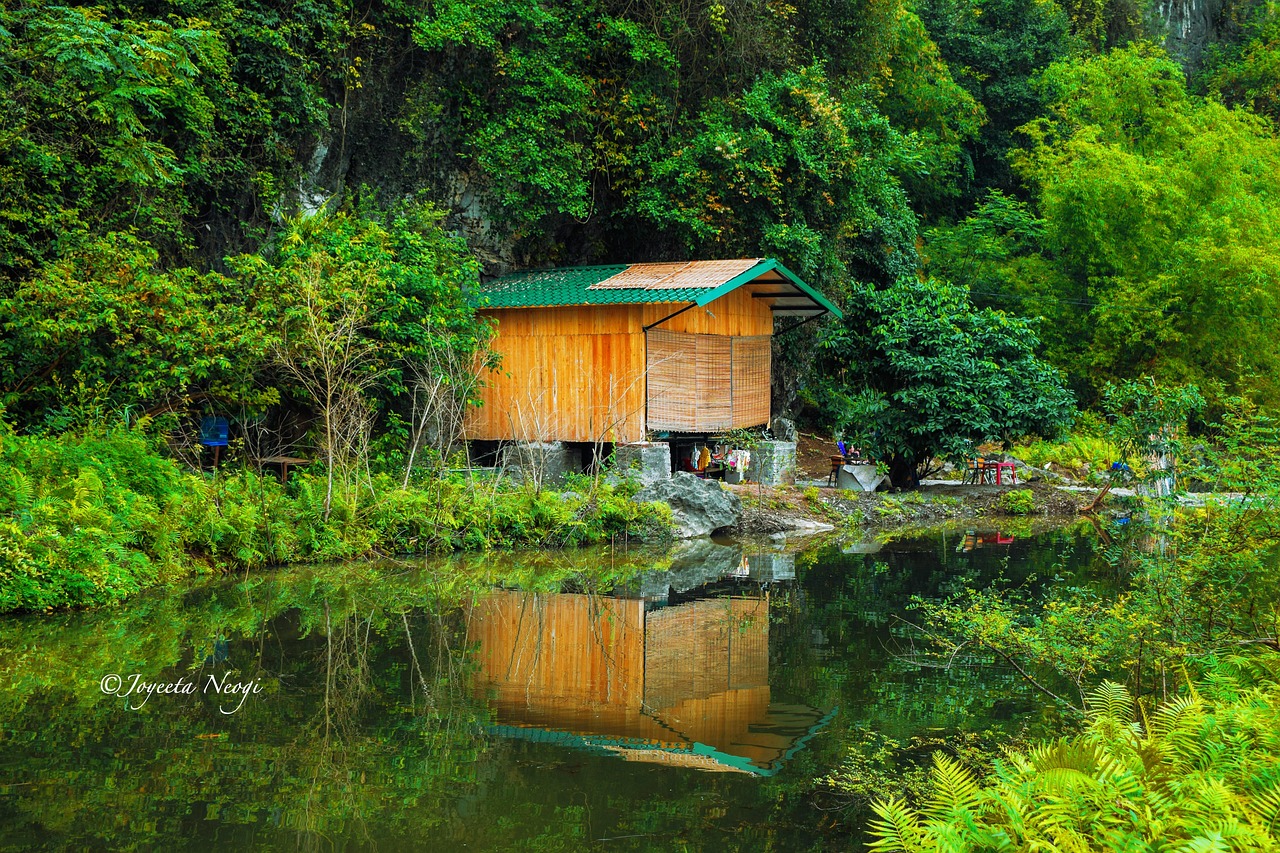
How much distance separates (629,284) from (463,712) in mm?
10943

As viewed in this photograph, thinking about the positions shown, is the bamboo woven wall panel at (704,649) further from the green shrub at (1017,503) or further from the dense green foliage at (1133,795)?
the green shrub at (1017,503)

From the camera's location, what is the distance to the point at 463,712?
695 cm

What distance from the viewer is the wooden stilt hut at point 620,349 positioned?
55.5 feet

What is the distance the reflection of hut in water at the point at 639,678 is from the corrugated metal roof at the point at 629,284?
660cm

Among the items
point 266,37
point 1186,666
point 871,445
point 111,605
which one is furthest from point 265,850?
point 871,445

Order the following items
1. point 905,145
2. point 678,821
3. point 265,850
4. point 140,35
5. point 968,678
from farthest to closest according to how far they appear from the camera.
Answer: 1. point 905,145
2. point 140,35
3. point 968,678
4. point 678,821
5. point 265,850

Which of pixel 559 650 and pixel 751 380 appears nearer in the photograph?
pixel 559 650

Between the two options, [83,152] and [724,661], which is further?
[83,152]

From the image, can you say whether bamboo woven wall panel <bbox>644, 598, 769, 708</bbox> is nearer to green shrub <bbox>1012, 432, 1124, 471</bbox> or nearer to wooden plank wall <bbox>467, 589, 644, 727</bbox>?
wooden plank wall <bbox>467, 589, 644, 727</bbox>

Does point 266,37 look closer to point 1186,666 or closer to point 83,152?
point 83,152

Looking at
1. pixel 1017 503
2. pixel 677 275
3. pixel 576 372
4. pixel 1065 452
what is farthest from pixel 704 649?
pixel 1065 452

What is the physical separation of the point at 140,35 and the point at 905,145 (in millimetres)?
15912

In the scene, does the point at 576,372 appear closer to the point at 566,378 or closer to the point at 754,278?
the point at 566,378

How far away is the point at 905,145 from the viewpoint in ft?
77.5
